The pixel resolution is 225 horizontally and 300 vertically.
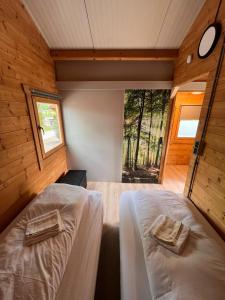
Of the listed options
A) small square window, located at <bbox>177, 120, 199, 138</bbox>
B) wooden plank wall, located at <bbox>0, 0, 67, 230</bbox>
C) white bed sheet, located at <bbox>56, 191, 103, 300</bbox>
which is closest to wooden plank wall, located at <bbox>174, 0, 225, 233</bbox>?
white bed sheet, located at <bbox>56, 191, 103, 300</bbox>

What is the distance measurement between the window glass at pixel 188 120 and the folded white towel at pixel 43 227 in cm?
377

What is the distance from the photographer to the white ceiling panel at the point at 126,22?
5.09 ft

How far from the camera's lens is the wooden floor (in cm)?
214

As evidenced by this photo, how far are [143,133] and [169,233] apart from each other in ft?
6.61

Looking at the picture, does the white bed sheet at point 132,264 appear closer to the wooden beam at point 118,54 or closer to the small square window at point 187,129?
the wooden beam at point 118,54

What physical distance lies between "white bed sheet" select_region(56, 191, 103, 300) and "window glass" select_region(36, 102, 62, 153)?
1.40m

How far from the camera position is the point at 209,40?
1421 millimetres

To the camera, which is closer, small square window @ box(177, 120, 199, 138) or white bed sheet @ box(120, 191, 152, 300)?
white bed sheet @ box(120, 191, 152, 300)

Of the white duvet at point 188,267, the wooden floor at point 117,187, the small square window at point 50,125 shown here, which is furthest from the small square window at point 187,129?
the small square window at point 50,125

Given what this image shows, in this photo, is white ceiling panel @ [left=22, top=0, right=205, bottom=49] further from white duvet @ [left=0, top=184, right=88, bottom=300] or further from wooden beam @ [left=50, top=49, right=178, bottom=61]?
white duvet @ [left=0, top=184, right=88, bottom=300]

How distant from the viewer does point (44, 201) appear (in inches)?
52.7

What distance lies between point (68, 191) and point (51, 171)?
0.93m

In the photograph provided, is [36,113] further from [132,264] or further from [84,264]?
[132,264]

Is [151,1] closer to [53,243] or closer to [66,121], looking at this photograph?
[66,121]
